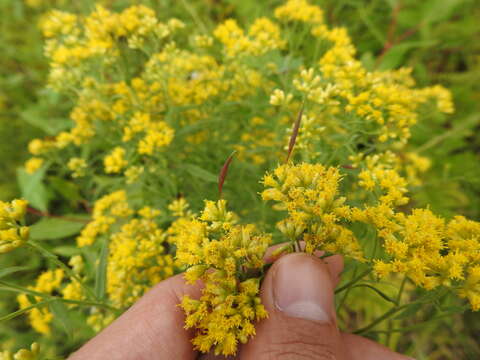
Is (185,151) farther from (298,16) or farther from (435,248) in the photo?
A: (435,248)

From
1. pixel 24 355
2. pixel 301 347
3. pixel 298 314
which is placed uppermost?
pixel 298 314

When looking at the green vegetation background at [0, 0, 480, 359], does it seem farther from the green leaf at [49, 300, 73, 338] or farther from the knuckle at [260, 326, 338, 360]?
the knuckle at [260, 326, 338, 360]

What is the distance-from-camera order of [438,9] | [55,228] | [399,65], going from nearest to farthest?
[55,228], [438,9], [399,65]

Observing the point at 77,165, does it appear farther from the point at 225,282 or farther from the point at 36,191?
the point at 225,282

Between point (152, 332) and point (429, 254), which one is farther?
point (152, 332)

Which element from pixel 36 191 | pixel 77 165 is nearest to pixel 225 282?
pixel 77 165

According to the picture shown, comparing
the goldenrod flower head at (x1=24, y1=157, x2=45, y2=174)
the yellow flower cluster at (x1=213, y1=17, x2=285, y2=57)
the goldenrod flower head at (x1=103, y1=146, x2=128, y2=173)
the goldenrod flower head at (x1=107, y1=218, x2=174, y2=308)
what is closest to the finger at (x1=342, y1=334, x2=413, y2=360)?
the goldenrod flower head at (x1=107, y1=218, x2=174, y2=308)

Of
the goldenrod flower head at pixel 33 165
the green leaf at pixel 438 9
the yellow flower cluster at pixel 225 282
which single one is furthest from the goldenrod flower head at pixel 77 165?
the green leaf at pixel 438 9

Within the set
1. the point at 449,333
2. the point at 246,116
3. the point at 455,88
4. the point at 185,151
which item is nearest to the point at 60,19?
the point at 185,151
